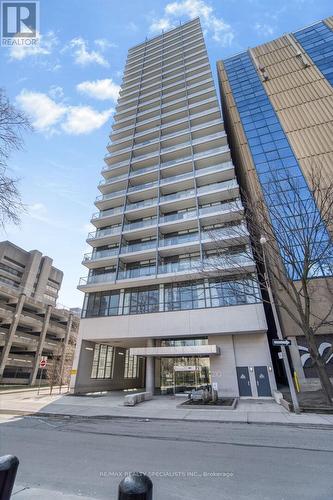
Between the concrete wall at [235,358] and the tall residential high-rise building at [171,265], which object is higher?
the tall residential high-rise building at [171,265]

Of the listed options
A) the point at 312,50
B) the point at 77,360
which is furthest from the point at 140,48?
the point at 77,360

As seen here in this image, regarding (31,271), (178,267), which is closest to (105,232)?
(178,267)

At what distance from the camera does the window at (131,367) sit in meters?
32.7

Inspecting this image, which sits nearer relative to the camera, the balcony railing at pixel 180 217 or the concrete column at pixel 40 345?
the balcony railing at pixel 180 217

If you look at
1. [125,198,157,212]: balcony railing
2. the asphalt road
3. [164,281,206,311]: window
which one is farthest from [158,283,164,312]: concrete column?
the asphalt road

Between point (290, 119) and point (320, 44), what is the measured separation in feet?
58.0

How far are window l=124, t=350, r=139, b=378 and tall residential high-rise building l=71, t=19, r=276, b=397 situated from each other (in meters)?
0.13

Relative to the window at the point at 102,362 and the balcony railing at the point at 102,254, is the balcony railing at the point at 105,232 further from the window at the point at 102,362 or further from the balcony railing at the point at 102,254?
the window at the point at 102,362

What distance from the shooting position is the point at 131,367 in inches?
1323

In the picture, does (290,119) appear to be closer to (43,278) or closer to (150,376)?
(150,376)

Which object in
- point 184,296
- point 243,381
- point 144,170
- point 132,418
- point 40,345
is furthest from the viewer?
point 40,345

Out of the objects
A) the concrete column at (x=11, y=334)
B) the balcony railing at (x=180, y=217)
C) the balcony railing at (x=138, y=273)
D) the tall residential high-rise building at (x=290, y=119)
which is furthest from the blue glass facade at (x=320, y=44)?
the concrete column at (x=11, y=334)

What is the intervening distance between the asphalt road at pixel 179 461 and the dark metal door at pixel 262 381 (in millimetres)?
12100

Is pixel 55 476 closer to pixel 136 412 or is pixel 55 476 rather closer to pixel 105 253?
pixel 136 412
